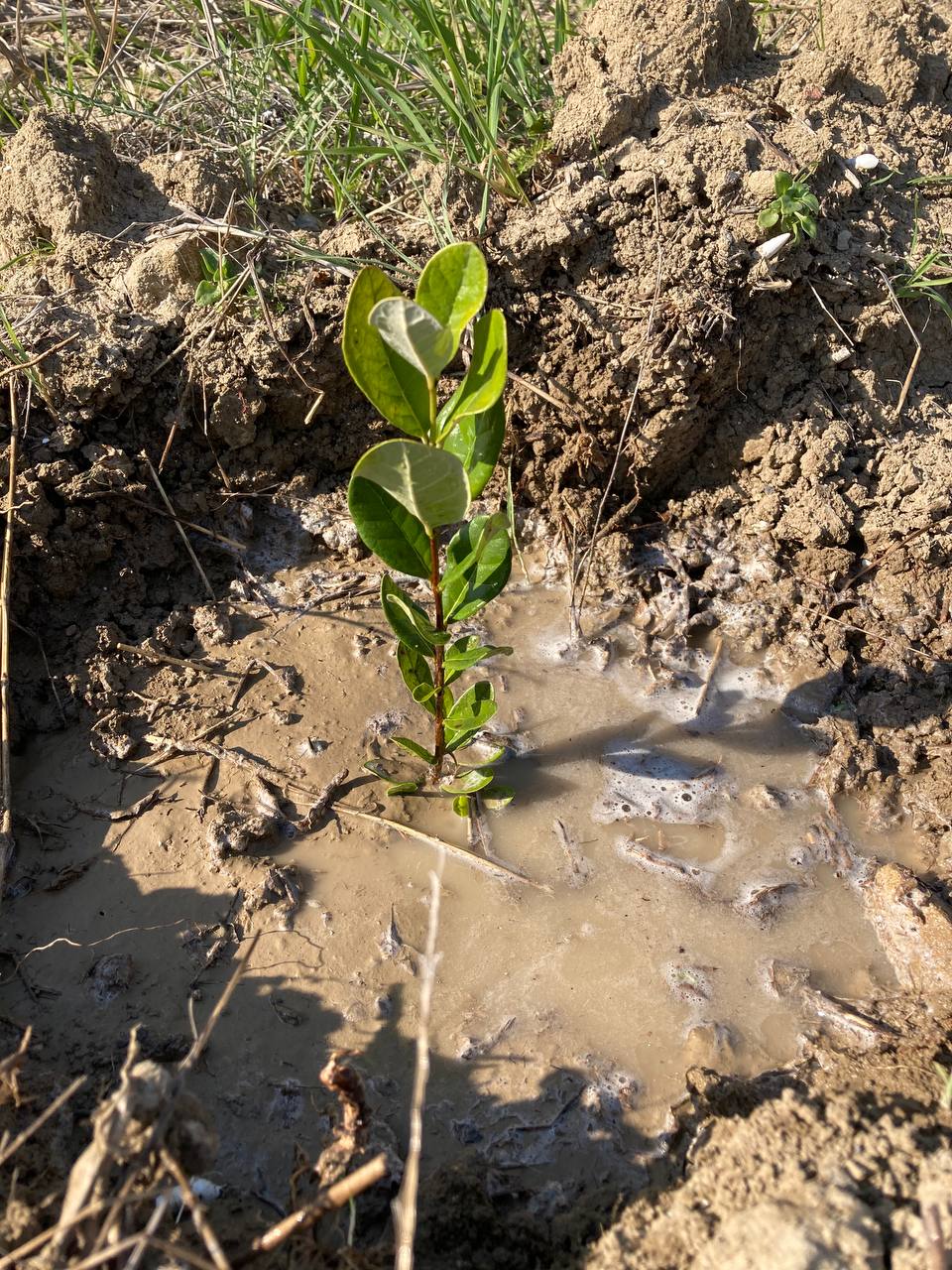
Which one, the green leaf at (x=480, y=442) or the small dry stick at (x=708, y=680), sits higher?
the green leaf at (x=480, y=442)

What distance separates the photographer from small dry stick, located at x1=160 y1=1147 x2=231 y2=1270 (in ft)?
4.20

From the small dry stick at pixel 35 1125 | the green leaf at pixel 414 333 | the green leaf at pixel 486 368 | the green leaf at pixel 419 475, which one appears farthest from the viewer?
the green leaf at pixel 486 368

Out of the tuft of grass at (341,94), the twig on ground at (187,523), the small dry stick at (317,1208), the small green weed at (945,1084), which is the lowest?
the small green weed at (945,1084)

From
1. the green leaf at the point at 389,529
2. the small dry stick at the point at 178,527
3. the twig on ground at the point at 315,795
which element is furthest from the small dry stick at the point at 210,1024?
the small dry stick at the point at 178,527

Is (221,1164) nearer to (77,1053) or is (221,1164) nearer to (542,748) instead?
(77,1053)

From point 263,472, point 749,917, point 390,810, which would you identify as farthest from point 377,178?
point 749,917

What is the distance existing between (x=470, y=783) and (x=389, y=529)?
0.77 m

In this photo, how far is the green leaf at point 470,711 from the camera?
234 cm

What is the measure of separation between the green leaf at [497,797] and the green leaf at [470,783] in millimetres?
33

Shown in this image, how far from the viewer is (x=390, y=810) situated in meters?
→ 2.51

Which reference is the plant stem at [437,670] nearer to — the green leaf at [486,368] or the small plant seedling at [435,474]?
the small plant seedling at [435,474]

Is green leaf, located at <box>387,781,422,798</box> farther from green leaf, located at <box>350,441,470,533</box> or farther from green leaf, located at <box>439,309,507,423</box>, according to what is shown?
green leaf, located at <box>439,309,507,423</box>

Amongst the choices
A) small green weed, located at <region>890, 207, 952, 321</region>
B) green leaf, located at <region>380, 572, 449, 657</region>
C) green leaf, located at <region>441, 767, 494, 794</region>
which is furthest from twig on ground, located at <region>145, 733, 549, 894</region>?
small green weed, located at <region>890, 207, 952, 321</region>

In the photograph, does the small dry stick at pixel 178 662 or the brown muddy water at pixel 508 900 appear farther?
the small dry stick at pixel 178 662
